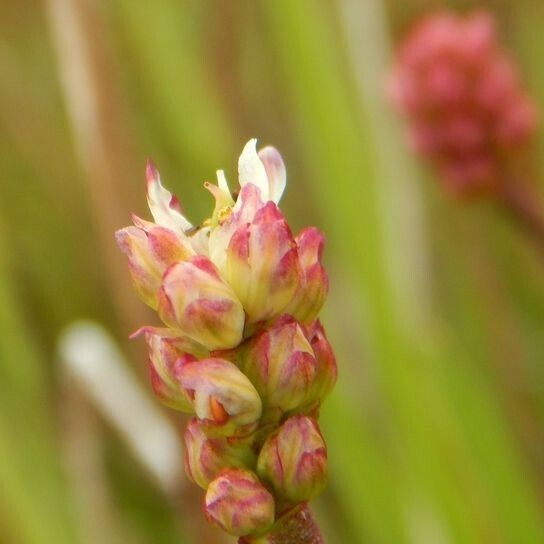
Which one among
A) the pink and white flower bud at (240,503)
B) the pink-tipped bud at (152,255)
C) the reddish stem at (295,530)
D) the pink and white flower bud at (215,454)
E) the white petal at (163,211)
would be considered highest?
the white petal at (163,211)

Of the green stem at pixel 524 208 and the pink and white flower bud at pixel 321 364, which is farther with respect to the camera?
the green stem at pixel 524 208

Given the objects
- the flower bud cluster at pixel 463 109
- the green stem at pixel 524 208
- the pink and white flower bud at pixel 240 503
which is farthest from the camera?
the flower bud cluster at pixel 463 109

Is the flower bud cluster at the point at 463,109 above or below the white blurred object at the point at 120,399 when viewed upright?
above

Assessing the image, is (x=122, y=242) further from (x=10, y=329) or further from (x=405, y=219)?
(x=405, y=219)

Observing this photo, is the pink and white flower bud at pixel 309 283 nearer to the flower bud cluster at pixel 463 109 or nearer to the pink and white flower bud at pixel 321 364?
the pink and white flower bud at pixel 321 364

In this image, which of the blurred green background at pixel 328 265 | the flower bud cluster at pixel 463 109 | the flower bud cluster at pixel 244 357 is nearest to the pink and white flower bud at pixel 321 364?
the flower bud cluster at pixel 244 357

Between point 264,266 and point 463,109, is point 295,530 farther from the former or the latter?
point 463,109

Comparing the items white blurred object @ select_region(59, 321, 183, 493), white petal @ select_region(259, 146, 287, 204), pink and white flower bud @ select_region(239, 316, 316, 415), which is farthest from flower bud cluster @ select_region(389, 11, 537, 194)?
pink and white flower bud @ select_region(239, 316, 316, 415)

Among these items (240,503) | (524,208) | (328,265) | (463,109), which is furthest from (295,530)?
(328,265)
